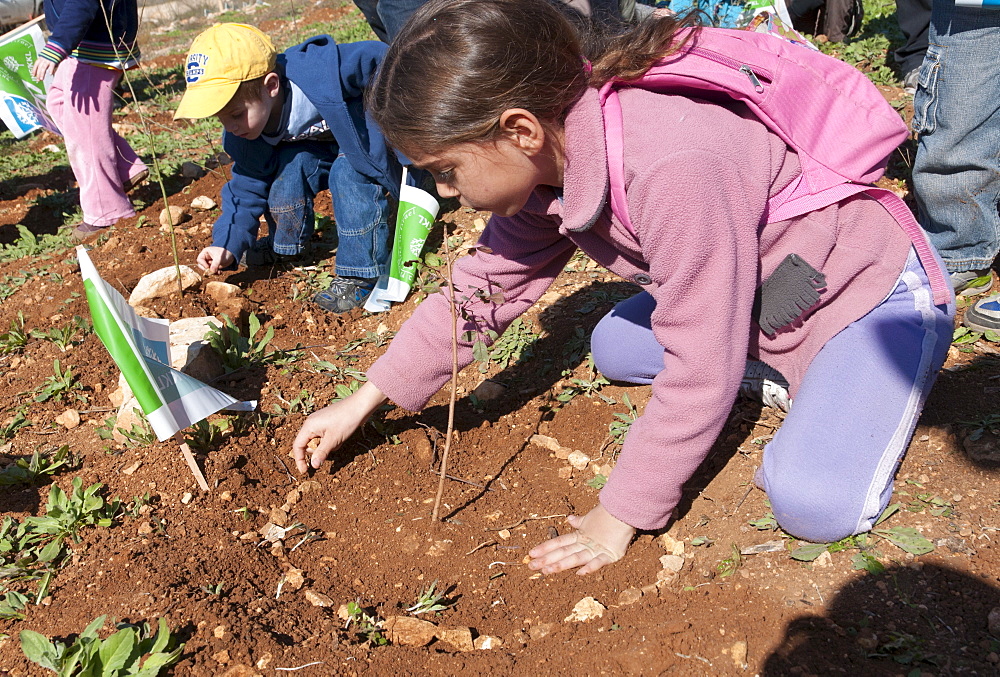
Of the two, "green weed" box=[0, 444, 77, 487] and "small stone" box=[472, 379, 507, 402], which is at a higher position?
"green weed" box=[0, 444, 77, 487]

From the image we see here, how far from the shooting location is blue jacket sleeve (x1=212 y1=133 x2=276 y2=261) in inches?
143

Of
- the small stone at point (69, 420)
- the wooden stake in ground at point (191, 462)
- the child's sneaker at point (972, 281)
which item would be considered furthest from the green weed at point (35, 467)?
the child's sneaker at point (972, 281)

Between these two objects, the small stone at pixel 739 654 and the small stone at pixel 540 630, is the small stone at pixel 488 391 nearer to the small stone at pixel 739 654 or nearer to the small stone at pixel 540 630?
the small stone at pixel 540 630

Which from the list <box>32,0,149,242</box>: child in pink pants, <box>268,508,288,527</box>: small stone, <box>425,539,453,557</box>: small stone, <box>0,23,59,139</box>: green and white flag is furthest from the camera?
<box>0,23,59,139</box>: green and white flag

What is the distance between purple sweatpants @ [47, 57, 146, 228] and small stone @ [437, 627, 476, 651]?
3821mm

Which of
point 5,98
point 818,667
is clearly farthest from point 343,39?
point 818,667

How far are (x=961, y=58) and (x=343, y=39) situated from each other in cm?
714

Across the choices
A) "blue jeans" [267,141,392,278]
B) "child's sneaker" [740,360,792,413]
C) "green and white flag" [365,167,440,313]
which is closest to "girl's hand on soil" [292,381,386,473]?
"child's sneaker" [740,360,792,413]

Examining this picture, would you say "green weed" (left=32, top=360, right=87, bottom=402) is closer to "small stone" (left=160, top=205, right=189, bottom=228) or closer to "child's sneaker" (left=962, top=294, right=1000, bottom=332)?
"small stone" (left=160, top=205, right=189, bottom=228)

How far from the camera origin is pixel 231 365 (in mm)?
2928

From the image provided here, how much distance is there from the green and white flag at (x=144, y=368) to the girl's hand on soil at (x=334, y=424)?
0.23 metres

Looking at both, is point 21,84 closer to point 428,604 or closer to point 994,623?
point 428,604

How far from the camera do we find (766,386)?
2.43 m

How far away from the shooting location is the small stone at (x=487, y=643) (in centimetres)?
175
